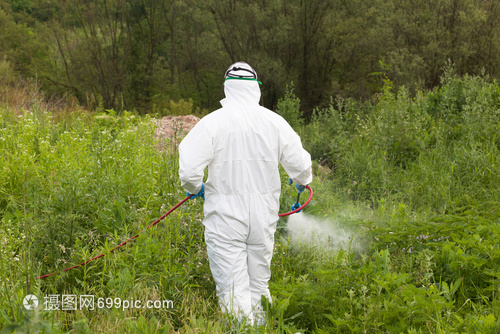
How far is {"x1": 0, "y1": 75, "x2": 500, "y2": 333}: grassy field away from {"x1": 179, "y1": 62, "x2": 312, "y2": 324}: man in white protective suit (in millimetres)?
226

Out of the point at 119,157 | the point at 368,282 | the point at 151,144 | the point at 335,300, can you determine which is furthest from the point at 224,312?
the point at 151,144

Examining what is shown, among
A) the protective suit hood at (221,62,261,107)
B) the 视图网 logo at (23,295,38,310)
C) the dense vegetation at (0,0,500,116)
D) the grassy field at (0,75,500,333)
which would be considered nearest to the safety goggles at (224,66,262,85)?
the protective suit hood at (221,62,261,107)

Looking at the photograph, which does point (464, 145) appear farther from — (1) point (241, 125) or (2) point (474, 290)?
(1) point (241, 125)

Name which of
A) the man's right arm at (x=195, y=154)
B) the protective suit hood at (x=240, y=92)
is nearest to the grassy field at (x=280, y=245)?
the man's right arm at (x=195, y=154)

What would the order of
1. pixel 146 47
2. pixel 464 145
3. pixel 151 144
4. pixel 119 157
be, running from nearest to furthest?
pixel 119 157 → pixel 151 144 → pixel 464 145 → pixel 146 47

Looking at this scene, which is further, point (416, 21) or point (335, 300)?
point (416, 21)

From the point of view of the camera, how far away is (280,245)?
414 cm

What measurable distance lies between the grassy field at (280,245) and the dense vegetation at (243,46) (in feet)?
16.0

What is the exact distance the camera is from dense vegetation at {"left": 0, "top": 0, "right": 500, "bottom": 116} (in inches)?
464

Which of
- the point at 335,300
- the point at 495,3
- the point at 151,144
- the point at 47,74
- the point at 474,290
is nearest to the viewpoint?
the point at 335,300

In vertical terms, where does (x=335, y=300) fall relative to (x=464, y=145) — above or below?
above

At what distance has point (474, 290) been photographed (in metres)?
3.55

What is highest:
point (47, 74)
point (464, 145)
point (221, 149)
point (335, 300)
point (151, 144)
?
point (221, 149)

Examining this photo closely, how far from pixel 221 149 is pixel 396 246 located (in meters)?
1.91
